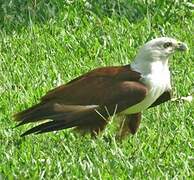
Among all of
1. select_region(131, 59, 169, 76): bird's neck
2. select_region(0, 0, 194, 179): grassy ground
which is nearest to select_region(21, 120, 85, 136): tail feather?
select_region(0, 0, 194, 179): grassy ground

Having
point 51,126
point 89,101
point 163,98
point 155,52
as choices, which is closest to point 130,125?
point 163,98

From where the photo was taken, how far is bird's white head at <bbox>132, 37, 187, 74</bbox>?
20.1ft

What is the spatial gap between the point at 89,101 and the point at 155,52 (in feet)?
1.78

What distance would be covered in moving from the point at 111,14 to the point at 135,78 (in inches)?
106

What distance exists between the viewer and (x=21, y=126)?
6410 mm

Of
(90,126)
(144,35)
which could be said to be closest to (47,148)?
(90,126)

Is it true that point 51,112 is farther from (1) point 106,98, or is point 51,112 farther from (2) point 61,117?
(1) point 106,98

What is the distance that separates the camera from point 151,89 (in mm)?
5945

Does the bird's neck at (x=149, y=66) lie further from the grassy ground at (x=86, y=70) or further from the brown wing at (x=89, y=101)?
the grassy ground at (x=86, y=70)

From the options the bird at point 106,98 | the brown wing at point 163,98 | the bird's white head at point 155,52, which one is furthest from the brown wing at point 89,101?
the brown wing at point 163,98

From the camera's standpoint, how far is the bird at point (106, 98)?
5.87m

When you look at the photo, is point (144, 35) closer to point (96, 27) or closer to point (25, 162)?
point (96, 27)

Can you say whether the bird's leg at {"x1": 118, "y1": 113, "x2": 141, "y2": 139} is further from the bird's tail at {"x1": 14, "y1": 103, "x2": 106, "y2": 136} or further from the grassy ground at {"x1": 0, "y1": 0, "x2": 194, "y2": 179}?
the bird's tail at {"x1": 14, "y1": 103, "x2": 106, "y2": 136}

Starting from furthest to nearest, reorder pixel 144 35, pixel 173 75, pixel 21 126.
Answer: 1. pixel 144 35
2. pixel 173 75
3. pixel 21 126
